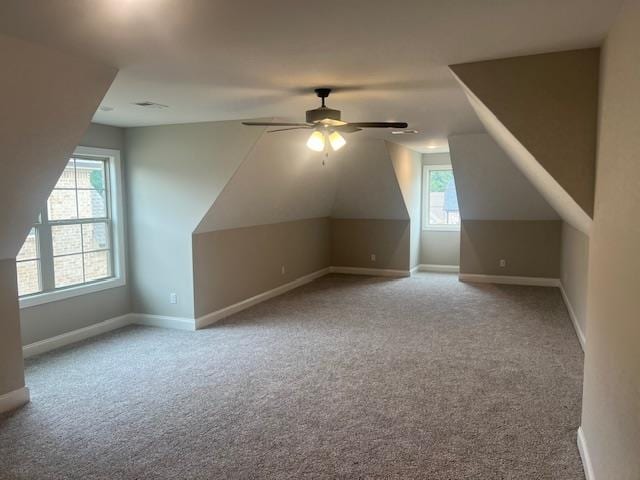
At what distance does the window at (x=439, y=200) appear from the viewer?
8711mm

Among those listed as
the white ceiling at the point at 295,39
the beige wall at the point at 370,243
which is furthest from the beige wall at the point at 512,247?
the white ceiling at the point at 295,39

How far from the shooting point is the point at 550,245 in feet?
23.5

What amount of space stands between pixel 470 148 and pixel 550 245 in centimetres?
227

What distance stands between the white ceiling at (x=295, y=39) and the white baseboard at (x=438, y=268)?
5.34 m

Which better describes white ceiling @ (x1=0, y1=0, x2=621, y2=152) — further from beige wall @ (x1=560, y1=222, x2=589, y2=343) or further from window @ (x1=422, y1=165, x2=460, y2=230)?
window @ (x1=422, y1=165, x2=460, y2=230)

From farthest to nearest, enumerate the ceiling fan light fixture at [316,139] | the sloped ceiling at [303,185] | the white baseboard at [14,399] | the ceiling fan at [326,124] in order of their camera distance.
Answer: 1. the sloped ceiling at [303,185]
2. the ceiling fan light fixture at [316,139]
3. the ceiling fan at [326,124]
4. the white baseboard at [14,399]

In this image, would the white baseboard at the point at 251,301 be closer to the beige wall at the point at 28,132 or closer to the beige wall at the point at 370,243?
the beige wall at the point at 370,243

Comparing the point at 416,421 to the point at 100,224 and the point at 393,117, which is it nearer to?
the point at 393,117

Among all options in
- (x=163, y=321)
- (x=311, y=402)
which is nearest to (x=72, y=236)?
(x=163, y=321)

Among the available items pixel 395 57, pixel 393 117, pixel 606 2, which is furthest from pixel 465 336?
pixel 606 2

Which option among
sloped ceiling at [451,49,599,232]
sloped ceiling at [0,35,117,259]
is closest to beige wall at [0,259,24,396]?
sloped ceiling at [0,35,117,259]

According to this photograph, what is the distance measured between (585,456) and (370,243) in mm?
5996

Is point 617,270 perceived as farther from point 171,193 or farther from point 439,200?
point 439,200

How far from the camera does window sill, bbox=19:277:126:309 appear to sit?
169 inches
